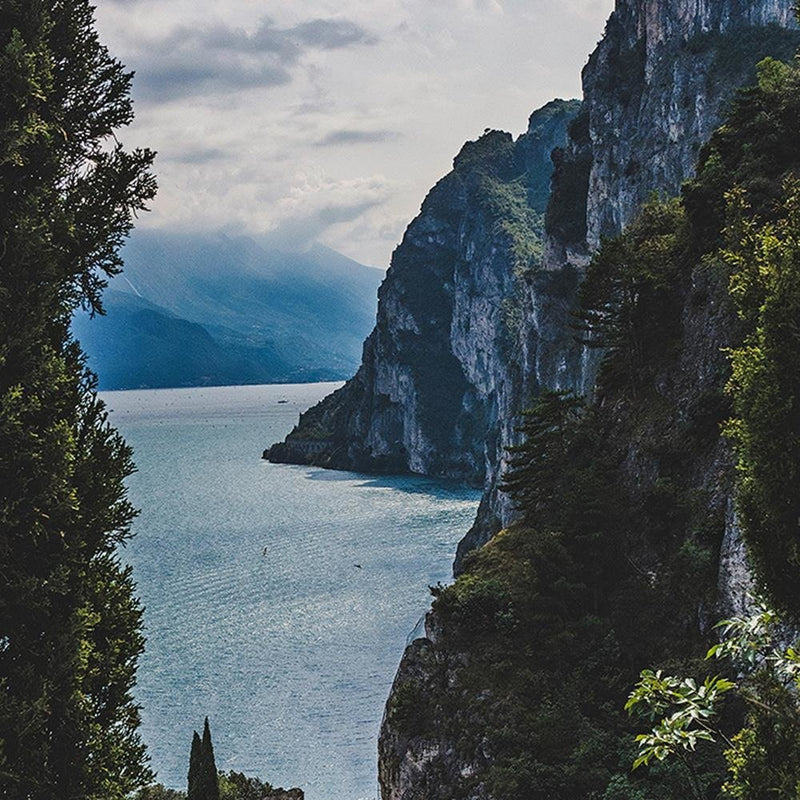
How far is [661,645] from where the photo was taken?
2477 centimetres

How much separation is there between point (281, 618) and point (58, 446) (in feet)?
198

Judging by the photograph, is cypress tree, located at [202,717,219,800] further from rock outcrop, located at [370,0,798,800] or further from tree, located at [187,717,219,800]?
rock outcrop, located at [370,0,798,800]

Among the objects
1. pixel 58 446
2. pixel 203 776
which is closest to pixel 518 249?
pixel 203 776

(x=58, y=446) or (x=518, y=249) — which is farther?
(x=518, y=249)

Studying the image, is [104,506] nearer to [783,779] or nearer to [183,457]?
[783,779]

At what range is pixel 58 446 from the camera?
29.9ft

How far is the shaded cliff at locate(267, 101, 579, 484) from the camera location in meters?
172

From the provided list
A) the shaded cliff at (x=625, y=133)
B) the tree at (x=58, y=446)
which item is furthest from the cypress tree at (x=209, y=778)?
the shaded cliff at (x=625, y=133)

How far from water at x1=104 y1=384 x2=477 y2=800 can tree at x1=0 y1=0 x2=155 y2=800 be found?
3433cm

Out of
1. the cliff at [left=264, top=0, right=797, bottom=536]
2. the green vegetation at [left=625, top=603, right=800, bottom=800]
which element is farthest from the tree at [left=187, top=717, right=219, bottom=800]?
the cliff at [left=264, top=0, right=797, bottom=536]

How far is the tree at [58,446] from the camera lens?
903 centimetres

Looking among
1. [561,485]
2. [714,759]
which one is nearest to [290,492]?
[561,485]

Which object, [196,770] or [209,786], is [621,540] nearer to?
Answer: [209,786]

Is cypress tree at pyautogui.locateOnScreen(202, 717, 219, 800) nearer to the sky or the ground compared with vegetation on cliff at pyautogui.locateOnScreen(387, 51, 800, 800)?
nearer to the ground
